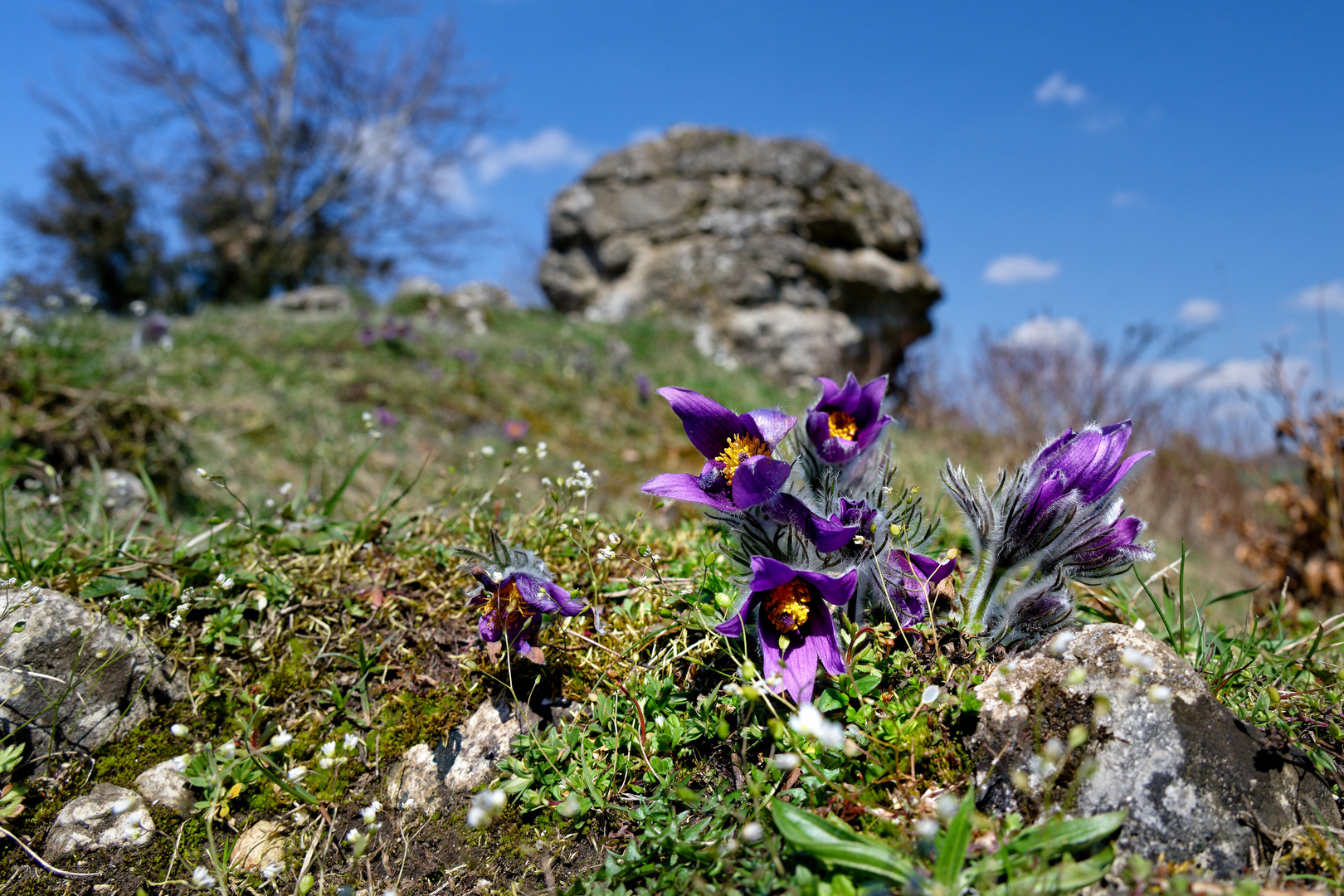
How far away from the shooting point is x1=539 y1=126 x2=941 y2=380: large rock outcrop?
37.1 feet

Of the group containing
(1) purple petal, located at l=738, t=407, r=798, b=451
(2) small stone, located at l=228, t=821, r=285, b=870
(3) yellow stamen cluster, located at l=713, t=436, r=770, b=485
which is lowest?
(2) small stone, located at l=228, t=821, r=285, b=870

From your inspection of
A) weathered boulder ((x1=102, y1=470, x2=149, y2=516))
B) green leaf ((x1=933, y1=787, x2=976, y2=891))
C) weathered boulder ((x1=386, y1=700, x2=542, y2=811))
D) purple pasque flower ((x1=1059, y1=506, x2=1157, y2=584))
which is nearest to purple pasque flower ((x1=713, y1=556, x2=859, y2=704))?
green leaf ((x1=933, y1=787, x2=976, y2=891))

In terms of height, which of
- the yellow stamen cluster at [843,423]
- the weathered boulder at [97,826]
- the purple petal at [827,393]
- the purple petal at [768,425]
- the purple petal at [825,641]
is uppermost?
the purple petal at [827,393]

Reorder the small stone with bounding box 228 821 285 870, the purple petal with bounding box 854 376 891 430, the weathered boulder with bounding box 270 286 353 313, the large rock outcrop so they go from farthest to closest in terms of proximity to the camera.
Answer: the weathered boulder with bounding box 270 286 353 313, the large rock outcrop, the purple petal with bounding box 854 376 891 430, the small stone with bounding box 228 821 285 870

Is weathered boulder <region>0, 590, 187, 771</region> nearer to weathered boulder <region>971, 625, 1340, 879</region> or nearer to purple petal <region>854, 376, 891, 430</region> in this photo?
purple petal <region>854, 376, 891, 430</region>

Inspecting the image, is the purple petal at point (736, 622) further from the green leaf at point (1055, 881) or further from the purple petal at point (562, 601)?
the green leaf at point (1055, 881)

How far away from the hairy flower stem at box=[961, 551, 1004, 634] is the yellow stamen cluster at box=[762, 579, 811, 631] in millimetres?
412

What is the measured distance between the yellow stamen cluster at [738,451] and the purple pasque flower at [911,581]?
1.20 feet

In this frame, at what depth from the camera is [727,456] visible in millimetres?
1600

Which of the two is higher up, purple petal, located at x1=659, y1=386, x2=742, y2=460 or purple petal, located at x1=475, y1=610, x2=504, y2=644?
purple petal, located at x1=659, y1=386, x2=742, y2=460

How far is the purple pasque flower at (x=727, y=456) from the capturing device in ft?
4.68

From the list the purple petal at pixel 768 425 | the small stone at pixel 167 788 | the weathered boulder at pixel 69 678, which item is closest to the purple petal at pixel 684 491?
the purple petal at pixel 768 425

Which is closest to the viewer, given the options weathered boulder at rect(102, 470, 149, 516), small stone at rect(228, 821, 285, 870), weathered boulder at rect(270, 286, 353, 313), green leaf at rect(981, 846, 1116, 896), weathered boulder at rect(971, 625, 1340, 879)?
green leaf at rect(981, 846, 1116, 896)

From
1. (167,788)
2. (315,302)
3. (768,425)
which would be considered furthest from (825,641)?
(315,302)
